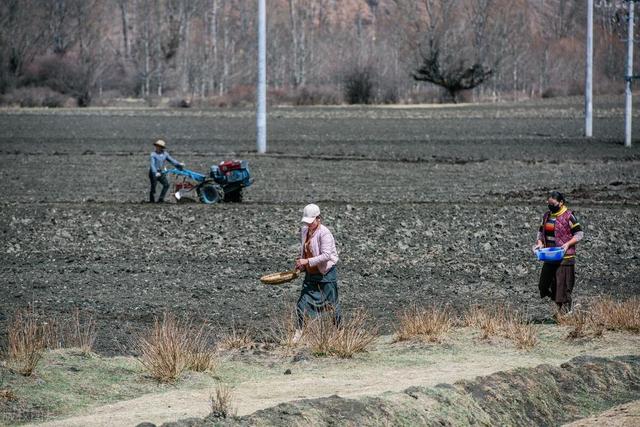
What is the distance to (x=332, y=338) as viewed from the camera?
14172mm

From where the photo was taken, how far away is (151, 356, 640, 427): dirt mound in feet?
36.3

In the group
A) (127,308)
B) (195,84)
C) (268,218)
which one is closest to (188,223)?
(268,218)

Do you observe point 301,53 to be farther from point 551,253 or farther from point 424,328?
point 424,328

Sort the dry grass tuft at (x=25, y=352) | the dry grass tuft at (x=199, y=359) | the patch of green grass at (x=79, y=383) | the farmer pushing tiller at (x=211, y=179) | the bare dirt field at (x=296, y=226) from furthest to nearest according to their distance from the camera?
the farmer pushing tiller at (x=211, y=179) < the bare dirt field at (x=296, y=226) < the dry grass tuft at (x=199, y=359) < the dry grass tuft at (x=25, y=352) < the patch of green grass at (x=79, y=383)

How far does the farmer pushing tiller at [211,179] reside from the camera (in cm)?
2692

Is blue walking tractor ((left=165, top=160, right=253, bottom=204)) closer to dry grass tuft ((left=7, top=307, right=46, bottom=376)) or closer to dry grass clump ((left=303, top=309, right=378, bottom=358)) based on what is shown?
dry grass clump ((left=303, top=309, right=378, bottom=358))

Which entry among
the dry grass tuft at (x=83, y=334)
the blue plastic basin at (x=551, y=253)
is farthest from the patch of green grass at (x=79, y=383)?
the blue plastic basin at (x=551, y=253)

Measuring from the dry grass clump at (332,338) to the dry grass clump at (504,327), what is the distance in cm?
149

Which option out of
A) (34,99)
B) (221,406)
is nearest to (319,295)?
(221,406)

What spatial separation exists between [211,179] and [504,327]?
1296 centimetres

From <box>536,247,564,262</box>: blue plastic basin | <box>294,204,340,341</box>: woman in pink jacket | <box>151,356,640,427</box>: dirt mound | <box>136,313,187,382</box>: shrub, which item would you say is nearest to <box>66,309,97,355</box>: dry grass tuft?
<box>136,313,187,382</box>: shrub

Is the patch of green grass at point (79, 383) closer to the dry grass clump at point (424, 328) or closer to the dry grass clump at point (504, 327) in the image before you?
the dry grass clump at point (424, 328)

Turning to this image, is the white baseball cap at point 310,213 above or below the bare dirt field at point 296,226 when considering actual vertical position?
above

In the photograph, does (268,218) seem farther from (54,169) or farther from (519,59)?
(519,59)
